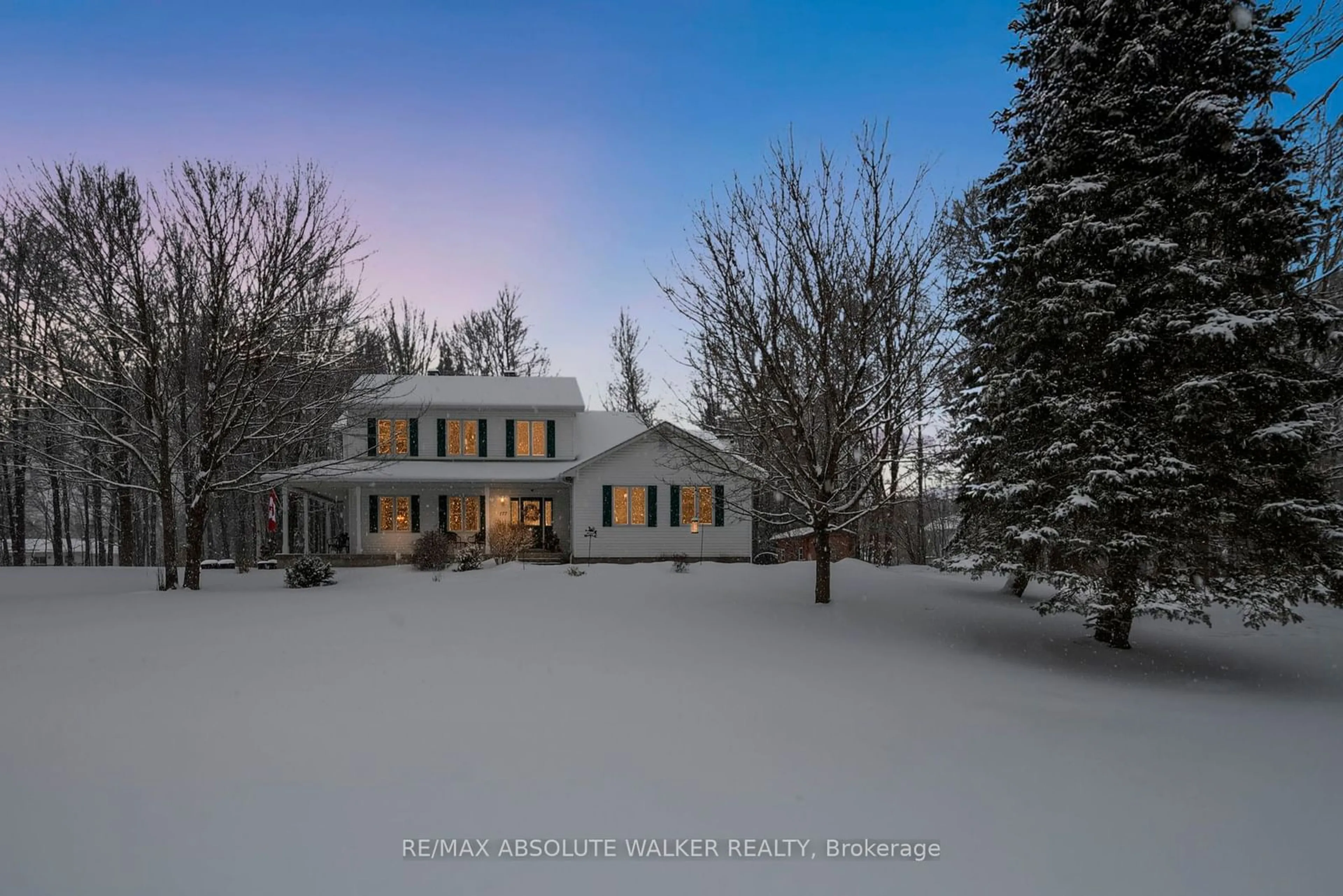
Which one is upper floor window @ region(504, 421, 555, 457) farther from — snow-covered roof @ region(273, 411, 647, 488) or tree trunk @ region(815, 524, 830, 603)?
tree trunk @ region(815, 524, 830, 603)

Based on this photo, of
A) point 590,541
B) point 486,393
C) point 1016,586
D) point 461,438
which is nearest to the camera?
point 1016,586

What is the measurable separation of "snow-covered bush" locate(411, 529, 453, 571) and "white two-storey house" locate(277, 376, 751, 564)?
7.94ft

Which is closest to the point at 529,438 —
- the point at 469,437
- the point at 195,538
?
the point at 469,437

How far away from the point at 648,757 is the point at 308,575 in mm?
12487

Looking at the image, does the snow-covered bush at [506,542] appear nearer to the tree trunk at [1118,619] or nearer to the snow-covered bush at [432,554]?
the snow-covered bush at [432,554]

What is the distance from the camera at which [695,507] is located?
2202cm

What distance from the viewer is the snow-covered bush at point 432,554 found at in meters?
18.4

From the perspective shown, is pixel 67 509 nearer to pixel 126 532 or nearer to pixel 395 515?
pixel 126 532

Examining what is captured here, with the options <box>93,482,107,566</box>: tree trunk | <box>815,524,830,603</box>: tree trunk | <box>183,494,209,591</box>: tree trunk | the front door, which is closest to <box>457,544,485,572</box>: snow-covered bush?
the front door

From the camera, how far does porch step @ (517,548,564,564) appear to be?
874 inches

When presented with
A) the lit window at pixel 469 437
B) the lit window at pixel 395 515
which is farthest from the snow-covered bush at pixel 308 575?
the lit window at pixel 469 437

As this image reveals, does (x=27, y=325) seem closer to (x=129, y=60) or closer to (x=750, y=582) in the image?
(x=129, y=60)

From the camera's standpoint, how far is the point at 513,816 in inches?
151

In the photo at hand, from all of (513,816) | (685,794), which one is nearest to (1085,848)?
(685,794)
